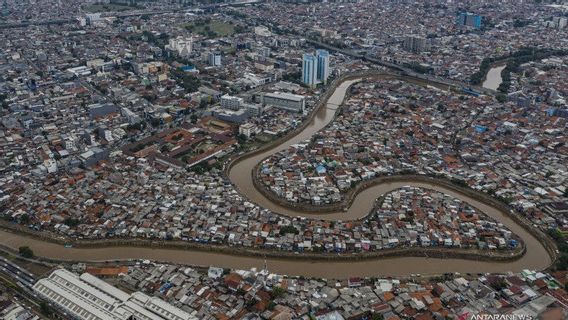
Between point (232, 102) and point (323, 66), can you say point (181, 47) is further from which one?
point (232, 102)

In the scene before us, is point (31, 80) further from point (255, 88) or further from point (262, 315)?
point (262, 315)

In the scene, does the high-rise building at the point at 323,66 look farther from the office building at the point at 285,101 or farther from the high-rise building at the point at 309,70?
the office building at the point at 285,101

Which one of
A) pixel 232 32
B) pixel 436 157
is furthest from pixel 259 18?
pixel 436 157

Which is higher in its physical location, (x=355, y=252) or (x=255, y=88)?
(x=255, y=88)

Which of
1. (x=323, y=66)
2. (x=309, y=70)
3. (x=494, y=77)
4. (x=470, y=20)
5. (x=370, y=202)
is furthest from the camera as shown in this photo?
(x=470, y=20)

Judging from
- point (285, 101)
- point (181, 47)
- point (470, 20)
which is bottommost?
point (285, 101)

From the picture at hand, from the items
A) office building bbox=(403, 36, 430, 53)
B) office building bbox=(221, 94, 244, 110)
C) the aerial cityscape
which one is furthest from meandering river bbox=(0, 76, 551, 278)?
office building bbox=(403, 36, 430, 53)

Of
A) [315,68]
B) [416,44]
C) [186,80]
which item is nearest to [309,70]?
[315,68]

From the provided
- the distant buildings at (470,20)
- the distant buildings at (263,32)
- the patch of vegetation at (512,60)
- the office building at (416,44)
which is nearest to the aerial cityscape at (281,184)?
the office building at (416,44)
